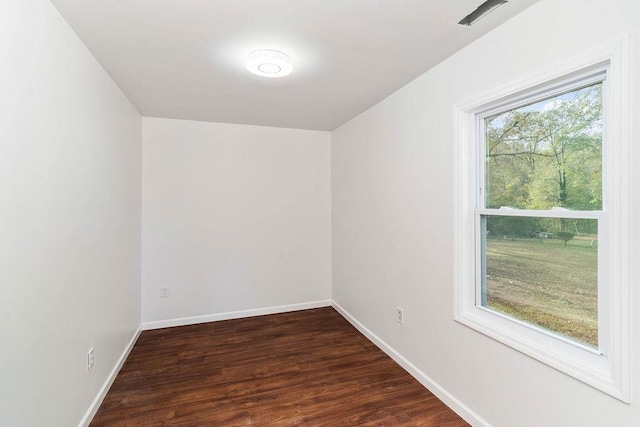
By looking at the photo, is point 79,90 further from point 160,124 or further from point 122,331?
point 122,331

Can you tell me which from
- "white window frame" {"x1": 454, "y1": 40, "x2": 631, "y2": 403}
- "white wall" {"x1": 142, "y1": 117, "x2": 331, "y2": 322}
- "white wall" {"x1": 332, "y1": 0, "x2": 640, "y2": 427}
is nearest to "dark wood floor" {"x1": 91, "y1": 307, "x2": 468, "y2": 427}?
"white wall" {"x1": 332, "y1": 0, "x2": 640, "y2": 427}

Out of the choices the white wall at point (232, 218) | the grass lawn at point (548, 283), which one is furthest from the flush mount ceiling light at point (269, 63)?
the grass lawn at point (548, 283)

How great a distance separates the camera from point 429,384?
7.34ft

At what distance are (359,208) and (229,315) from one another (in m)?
2.04

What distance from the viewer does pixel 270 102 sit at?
9.48ft

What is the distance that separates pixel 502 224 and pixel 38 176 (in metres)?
2.49

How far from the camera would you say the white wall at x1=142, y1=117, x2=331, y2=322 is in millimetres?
3381

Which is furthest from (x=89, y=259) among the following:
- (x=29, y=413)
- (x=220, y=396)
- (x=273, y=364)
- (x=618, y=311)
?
(x=618, y=311)

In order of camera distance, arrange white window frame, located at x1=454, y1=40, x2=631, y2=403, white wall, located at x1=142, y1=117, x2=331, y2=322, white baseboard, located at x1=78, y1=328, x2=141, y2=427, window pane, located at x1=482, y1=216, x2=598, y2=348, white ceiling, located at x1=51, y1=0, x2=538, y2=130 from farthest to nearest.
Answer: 1. white wall, located at x1=142, y1=117, x2=331, y2=322
2. white baseboard, located at x1=78, y1=328, x2=141, y2=427
3. white ceiling, located at x1=51, y1=0, x2=538, y2=130
4. window pane, located at x1=482, y1=216, x2=598, y2=348
5. white window frame, located at x1=454, y1=40, x2=631, y2=403

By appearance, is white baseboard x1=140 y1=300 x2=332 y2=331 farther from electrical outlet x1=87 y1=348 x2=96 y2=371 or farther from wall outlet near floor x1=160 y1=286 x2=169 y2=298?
electrical outlet x1=87 y1=348 x2=96 y2=371

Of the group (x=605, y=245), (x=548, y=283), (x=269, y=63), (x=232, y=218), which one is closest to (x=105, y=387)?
(x=232, y=218)

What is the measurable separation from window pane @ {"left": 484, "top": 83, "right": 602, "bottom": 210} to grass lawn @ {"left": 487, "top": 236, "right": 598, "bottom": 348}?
0.75 feet

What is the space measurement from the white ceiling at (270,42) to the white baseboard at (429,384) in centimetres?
230

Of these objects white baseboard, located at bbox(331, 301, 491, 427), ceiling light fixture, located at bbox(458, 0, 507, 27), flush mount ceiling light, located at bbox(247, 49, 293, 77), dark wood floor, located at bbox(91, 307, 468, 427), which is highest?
ceiling light fixture, located at bbox(458, 0, 507, 27)
